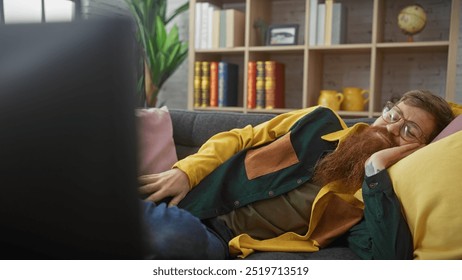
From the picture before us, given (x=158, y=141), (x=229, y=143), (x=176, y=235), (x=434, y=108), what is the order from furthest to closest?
(x=158, y=141), (x=229, y=143), (x=434, y=108), (x=176, y=235)

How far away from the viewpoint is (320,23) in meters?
2.53

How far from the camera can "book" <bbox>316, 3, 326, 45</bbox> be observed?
99.1 inches

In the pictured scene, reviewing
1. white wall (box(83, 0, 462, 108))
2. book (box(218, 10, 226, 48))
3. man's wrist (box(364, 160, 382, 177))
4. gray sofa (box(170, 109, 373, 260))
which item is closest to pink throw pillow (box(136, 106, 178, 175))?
gray sofa (box(170, 109, 373, 260))

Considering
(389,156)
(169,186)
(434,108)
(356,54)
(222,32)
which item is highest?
(222,32)

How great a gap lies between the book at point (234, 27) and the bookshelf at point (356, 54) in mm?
53

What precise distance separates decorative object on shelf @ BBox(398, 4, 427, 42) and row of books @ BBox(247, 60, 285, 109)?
26.5 inches

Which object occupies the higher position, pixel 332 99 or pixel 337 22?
pixel 337 22

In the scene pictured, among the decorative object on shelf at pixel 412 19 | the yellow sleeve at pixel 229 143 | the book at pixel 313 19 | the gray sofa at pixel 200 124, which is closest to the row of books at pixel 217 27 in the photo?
the book at pixel 313 19

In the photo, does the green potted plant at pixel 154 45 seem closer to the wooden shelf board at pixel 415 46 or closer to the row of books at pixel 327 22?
the row of books at pixel 327 22

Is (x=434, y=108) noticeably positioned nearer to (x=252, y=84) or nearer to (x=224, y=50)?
(x=252, y=84)

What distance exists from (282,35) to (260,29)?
0.55 feet

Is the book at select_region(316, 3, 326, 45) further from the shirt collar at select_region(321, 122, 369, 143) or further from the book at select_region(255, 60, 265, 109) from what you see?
the shirt collar at select_region(321, 122, 369, 143)

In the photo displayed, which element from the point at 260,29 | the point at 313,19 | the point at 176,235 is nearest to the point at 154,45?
the point at 260,29
